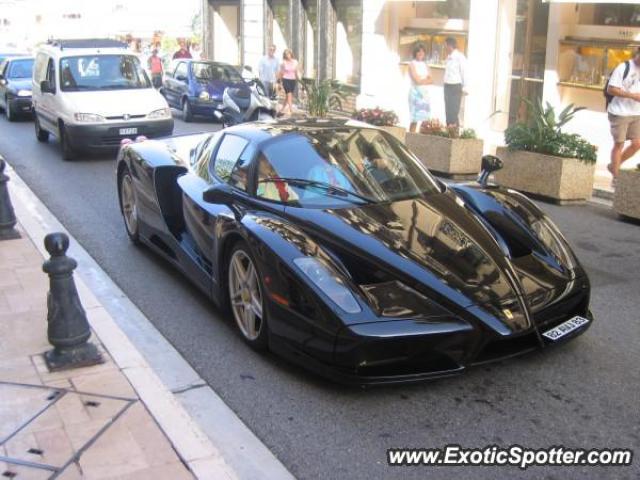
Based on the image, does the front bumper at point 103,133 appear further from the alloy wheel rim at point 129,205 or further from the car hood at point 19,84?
the car hood at point 19,84

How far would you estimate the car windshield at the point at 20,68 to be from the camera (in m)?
21.3

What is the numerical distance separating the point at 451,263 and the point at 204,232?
1911mm

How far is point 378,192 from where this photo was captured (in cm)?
539

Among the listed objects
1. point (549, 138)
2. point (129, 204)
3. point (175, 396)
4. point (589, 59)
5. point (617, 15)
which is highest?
point (617, 15)

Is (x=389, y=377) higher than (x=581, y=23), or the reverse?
(x=581, y=23)

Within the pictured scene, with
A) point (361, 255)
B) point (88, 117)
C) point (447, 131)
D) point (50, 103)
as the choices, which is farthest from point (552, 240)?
point (50, 103)

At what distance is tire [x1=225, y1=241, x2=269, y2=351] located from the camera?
16.0 feet

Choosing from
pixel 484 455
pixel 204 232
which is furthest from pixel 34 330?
pixel 484 455

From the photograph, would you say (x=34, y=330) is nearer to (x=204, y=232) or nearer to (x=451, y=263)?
(x=204, y=232)

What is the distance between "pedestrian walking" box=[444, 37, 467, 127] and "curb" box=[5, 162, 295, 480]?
946 cm

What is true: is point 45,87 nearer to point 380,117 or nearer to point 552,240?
point 380,117

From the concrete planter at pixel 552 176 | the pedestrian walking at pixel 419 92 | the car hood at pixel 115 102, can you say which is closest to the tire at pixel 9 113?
the car hood at pixel 115 102

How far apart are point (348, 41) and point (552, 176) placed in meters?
13.6

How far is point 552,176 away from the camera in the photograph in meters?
9.85
